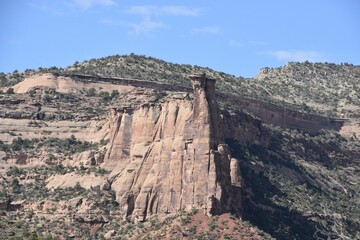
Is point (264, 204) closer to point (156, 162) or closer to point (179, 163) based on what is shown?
point (156, 162)

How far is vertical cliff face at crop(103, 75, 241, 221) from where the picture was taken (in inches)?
5167

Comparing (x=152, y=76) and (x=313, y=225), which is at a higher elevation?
(x=152, y=76)

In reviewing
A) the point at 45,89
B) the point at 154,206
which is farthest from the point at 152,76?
the point at 154,206

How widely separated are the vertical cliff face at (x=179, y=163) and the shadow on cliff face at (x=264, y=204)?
545 centimetres

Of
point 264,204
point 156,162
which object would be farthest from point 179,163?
point 264,204

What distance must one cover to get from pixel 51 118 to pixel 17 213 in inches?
756

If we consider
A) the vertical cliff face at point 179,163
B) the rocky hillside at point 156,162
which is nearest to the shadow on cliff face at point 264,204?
the rocky hillside at point 156,162

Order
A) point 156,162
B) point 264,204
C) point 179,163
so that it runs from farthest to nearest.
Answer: point 264,204
point 156,162
point 179,163

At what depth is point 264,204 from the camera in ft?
475

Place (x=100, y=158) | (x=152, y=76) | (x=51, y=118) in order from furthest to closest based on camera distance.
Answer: (x=152, y=76) < (x=51, y=118) < (x=100, y=158)

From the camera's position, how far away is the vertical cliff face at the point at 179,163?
131250 mm

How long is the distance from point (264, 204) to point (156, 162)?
529 inches

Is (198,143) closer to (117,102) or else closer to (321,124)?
(117,102)

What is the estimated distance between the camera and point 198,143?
133 meters
